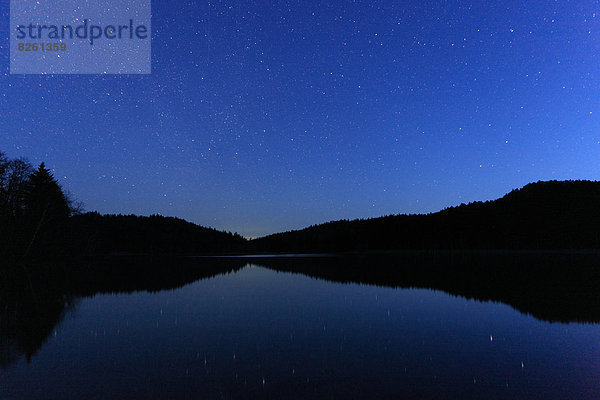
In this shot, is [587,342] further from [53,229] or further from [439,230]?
[439,230]

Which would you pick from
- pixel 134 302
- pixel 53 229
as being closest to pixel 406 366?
pixel 134 302

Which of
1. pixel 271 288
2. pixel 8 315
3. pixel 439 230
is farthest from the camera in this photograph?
pixel 439 230

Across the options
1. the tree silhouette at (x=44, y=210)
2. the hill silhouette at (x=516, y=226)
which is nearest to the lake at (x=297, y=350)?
the tree silhouette at (x=44, y=210)

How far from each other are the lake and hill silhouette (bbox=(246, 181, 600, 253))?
161m

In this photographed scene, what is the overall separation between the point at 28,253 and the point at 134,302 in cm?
4816

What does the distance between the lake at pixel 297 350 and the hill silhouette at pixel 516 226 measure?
161 metres

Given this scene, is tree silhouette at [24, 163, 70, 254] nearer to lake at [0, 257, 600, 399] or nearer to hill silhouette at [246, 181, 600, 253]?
lake at [0, 257, 600, 399]

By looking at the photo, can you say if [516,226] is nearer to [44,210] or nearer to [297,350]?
Result: [44,210]

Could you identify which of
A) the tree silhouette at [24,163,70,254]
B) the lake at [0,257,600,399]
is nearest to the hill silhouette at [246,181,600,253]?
the tree silhouette at [24,163,70,254]

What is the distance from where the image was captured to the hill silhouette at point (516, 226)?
16575cm

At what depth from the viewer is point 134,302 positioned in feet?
87.8

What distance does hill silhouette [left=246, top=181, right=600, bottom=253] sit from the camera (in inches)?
6526

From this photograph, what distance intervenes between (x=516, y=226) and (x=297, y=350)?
188737 millimetres

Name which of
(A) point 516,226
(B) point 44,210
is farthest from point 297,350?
(A) point 516,226
